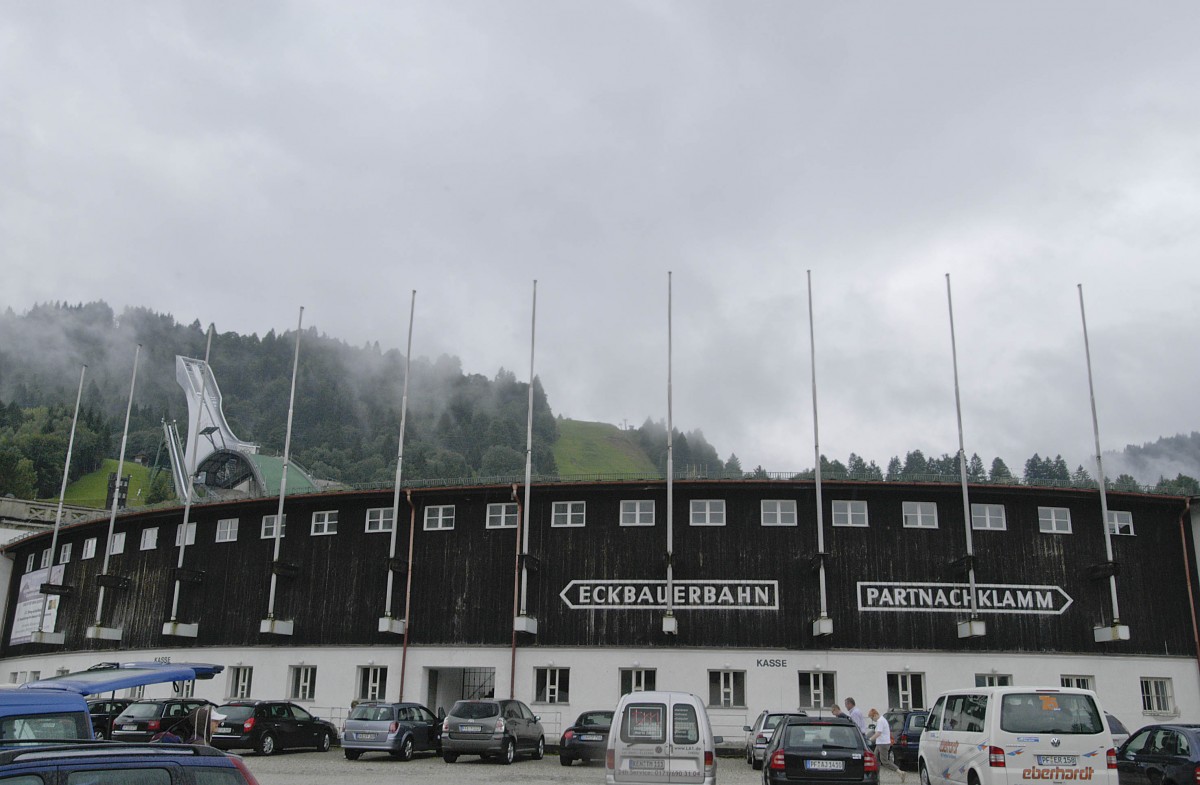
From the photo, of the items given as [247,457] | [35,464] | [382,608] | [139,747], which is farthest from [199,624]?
[35,464]

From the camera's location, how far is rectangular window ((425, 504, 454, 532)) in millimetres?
35531

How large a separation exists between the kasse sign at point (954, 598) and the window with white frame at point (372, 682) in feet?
54.7

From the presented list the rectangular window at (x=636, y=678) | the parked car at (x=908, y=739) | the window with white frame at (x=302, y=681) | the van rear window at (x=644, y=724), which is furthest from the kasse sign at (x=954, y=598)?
the window with white frame at (x=302, y=681)

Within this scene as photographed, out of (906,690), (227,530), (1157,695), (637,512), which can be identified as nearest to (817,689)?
(906,690)

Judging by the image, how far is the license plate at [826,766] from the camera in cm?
1556

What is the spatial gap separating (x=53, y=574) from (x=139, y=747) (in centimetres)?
4646

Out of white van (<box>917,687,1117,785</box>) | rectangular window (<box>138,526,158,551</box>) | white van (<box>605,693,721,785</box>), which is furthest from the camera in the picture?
rectangular window (<box>138,526,158,551</box>)

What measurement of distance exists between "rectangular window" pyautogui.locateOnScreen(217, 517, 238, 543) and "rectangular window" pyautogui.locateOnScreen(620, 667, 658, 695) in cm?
1692

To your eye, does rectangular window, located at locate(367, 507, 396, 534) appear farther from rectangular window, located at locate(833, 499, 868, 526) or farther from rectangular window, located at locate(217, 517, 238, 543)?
rectangular window, located at locate(833, 499, 868, 526)

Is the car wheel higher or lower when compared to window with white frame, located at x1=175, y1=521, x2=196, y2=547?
lower

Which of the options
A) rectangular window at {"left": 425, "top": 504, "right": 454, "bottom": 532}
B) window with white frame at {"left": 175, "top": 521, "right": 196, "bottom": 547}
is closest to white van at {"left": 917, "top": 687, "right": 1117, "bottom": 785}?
rectangular window at {"left": 425, "top": 504, "right": 454, "bottom": 532}

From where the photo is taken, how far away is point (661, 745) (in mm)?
15422

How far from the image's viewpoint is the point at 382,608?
34.9 m

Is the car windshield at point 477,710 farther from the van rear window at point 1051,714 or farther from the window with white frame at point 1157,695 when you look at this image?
the window with white frame at point 1157,695
